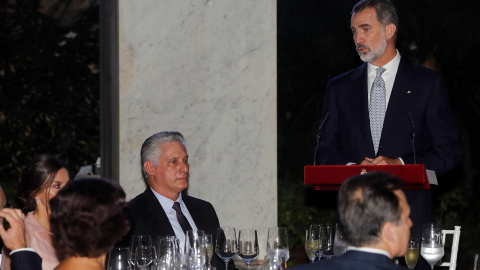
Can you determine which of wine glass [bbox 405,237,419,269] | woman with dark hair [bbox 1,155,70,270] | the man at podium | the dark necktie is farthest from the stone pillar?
wine glass [bbox 405,237,419,269]

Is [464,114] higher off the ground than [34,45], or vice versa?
[34,45]

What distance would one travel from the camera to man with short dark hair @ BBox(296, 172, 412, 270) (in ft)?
7.75

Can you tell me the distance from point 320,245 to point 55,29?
628cm

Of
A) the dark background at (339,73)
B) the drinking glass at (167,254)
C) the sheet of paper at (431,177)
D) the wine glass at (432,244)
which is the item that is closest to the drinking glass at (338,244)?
the wine glass at (432,244)

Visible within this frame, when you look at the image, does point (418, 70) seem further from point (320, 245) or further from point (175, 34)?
point (175, 34)

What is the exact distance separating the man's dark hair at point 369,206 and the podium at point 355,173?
3.25ft

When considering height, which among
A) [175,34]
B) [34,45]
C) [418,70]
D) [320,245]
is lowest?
[320,245]

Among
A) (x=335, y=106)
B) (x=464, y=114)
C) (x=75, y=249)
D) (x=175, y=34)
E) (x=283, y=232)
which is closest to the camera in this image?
(x=75, y=249)

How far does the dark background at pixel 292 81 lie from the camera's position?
→ 308 inches

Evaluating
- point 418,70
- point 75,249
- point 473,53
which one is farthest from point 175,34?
point 473,53

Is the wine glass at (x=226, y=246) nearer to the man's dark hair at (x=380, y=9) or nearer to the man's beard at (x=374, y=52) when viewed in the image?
the man's beard at (x=374, y=52)

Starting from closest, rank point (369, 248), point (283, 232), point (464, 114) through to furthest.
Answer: point (369, 248) < point (283, 232) < point (464, 114)

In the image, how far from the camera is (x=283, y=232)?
3.53 m

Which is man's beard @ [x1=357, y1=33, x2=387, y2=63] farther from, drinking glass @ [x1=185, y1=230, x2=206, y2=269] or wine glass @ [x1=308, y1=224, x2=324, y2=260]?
drinking glass @ [x1=185, y1=230, x2=206, y2=269]
